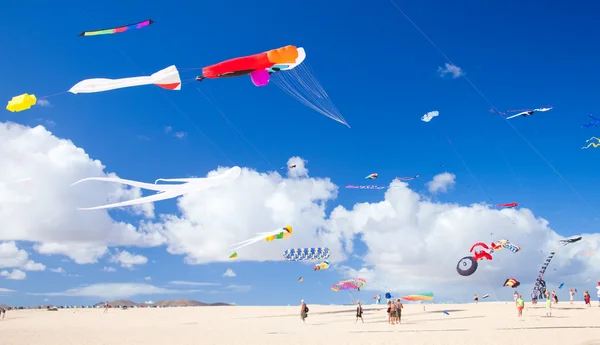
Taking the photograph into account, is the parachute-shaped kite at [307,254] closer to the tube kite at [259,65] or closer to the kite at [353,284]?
the kite at [353,284]

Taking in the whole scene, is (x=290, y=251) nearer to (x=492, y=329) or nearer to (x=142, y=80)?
(x=492, y=329)

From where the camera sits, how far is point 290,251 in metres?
36.4

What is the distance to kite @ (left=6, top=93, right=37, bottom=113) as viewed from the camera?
42.3 feet

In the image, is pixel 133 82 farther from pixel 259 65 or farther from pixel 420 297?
pixel 420 297

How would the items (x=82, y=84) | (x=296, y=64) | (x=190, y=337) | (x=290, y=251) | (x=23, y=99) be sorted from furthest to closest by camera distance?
(x=290, y=251)
(x=190, y=337)
(x=296, y=64)
(x=82, y=84)
(x=23, y=99)

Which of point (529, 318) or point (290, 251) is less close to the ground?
point (290, 251)

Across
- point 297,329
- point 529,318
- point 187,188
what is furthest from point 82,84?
point 529,318

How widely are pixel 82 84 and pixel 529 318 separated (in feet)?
79.1

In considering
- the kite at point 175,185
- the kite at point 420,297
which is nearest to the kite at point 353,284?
the kite at point 420,297

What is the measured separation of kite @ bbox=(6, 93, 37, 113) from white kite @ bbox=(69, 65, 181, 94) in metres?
1.05

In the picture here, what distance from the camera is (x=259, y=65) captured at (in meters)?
16.3

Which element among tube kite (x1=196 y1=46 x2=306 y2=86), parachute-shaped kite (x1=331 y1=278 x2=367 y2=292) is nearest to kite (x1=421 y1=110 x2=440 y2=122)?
tube kite (x1=196 y1=46 x2=306 y2=86)

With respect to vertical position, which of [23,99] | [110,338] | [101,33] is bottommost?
[110,338]

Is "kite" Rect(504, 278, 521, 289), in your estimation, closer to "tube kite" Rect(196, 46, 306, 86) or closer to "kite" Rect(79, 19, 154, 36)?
"tube kite" Rect(196, 46, 306, 86)
